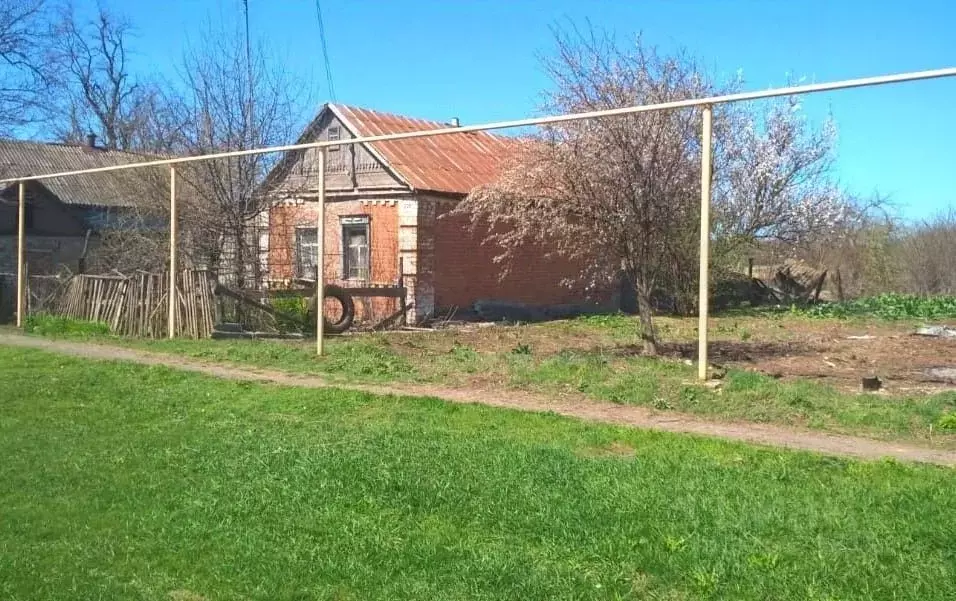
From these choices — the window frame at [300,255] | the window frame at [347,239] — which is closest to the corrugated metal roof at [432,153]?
the window frame at [347,239]

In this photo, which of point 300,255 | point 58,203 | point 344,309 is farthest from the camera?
point 58,203

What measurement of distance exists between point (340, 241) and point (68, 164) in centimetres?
1719

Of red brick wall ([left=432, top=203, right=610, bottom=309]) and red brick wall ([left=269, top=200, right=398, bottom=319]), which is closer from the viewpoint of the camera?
red brick wall ([left=269, top=200, right=398, bottom=319])

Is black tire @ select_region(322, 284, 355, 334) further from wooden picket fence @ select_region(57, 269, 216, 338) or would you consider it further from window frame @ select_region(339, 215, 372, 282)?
window frame @ select_region(339, 215, 372, 282)

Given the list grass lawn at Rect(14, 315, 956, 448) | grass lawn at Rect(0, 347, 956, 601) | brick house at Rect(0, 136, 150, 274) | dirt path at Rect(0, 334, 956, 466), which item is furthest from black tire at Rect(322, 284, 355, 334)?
grass lawn at Rect(0, 347, 956, 601)

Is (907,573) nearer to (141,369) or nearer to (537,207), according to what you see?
(537,207)

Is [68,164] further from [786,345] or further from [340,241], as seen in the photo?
[786,345]

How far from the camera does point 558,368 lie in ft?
38.5

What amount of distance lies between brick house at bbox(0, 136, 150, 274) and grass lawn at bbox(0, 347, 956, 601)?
17.1m

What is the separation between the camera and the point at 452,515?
589 cm

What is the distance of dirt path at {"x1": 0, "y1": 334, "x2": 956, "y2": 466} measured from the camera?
766 centimetres

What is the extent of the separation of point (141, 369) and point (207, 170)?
334 inches

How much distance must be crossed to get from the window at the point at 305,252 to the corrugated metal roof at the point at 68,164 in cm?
747

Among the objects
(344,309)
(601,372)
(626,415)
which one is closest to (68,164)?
(344,309)
